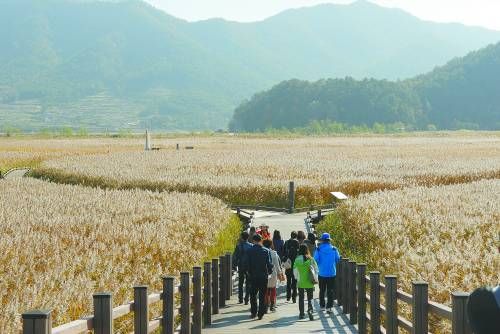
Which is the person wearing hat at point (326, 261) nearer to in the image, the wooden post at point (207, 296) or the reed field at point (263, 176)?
the wooden post at point (207, 296)

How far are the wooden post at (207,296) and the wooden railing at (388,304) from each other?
234 cm

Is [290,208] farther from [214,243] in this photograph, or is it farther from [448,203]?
[214,243]

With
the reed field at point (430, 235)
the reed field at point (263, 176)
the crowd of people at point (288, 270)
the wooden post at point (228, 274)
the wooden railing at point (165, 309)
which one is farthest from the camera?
the reed field at point (263, 176)

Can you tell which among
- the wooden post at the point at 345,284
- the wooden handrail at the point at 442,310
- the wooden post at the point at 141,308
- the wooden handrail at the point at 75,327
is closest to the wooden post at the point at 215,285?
the wooden post at the point at 345,284

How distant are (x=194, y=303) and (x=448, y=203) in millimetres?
13874

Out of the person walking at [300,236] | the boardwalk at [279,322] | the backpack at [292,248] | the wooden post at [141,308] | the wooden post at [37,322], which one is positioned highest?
the wooden post at [37,322]

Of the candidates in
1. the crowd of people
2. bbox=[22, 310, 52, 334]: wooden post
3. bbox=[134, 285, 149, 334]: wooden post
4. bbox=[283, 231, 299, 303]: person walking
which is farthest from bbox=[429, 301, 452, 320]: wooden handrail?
bbox=[283, 231, 299, 303]: person walking

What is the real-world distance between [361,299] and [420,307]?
3.71m

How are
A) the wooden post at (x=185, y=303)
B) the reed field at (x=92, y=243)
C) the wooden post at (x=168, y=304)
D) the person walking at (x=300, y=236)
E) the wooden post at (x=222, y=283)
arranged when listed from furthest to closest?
the person walking at (x=300, y=236)
the wooden post at (x=222, y=283)
the wooden post at (x=185, y=303)
the reed field at (x=92, y=243)
the wooden post at (x=168, y=304)

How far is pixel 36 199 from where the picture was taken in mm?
27359

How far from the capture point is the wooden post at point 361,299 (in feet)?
39.1

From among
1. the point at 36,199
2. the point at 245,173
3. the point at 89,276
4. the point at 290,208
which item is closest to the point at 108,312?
the point at 89,276

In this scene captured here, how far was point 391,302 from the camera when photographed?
977 centimetres

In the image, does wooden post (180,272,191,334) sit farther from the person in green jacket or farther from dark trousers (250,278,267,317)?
the person in green jacket
